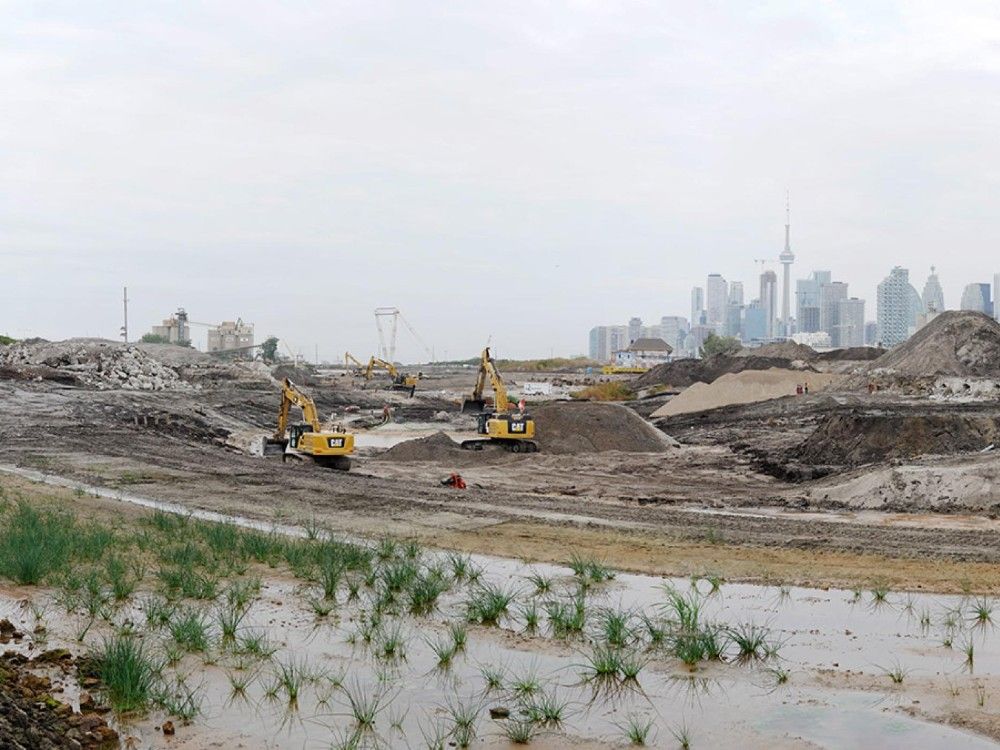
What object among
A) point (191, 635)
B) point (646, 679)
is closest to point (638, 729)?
point (646, 679)

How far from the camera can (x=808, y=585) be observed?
12625mm

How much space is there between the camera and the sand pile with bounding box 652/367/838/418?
166 feet

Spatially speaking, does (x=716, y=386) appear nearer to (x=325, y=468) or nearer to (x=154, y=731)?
(x=325, y=468)

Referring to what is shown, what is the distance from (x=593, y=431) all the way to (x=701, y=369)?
43232 mm

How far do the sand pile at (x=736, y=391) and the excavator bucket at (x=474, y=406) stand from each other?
11193 mm

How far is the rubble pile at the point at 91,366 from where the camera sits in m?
50.1

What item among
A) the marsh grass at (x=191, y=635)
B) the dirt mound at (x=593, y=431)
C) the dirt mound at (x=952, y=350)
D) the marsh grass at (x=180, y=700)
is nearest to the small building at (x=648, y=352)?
the dirt mound at (x=952, y=350)

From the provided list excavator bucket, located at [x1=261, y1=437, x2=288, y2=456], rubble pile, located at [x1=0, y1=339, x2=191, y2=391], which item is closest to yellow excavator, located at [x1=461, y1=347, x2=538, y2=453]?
excavator bucket, located at [x1=261, y1=437, x2=288, y2=456]

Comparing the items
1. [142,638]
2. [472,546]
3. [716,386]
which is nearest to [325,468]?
[472,546]

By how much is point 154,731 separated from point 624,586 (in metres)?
6.18

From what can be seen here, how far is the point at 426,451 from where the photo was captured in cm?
3281

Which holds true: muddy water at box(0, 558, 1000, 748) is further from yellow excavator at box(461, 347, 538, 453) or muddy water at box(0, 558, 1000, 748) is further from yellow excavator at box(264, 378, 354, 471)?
yellow excavator at box(461, 347, 538, 453)

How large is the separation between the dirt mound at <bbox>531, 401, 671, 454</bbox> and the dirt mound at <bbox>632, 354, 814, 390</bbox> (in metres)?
36.3

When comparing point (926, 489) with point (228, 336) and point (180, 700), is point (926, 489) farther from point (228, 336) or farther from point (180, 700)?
point (228, 336)
